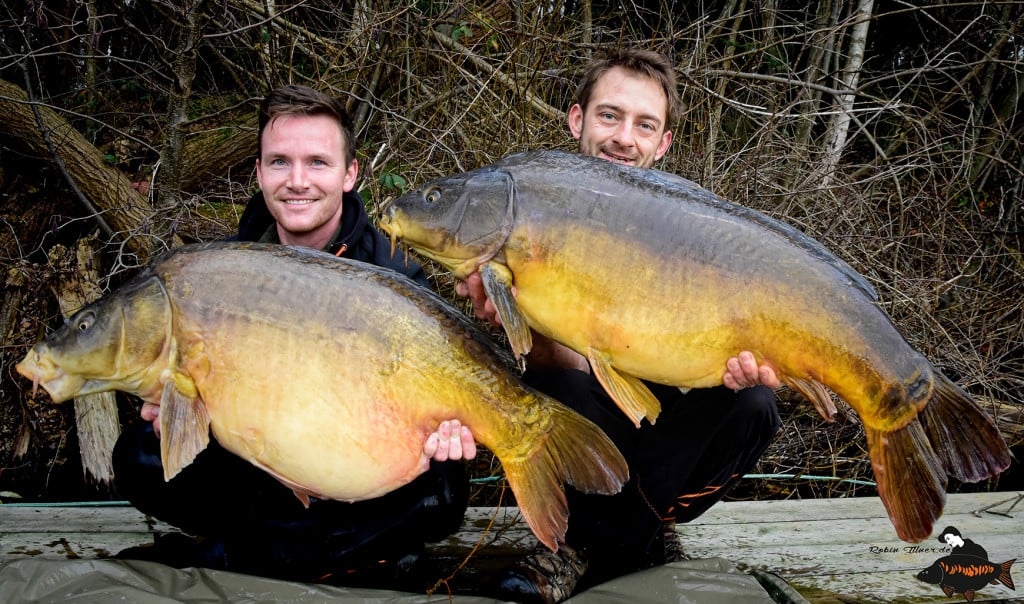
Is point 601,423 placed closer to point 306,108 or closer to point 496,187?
point 496,187

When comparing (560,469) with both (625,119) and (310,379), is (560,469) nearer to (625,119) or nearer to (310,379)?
(310,379)

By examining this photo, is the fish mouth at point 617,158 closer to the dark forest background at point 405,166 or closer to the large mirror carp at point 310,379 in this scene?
the large mirror carp at point 310,379

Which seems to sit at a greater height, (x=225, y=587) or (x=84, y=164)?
(x=84, y=164)

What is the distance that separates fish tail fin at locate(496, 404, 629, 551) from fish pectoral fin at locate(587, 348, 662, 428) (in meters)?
0.08

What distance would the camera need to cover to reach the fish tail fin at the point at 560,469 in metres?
1.52

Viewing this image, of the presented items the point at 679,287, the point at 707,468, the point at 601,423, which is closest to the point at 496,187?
the point at 679,287

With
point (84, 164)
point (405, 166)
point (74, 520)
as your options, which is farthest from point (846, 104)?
point (74, 520)

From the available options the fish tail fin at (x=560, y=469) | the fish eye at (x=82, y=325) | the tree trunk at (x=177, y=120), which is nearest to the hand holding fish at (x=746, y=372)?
the fish tail fin at (x=560, y=469)

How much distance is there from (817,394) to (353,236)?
1.30 metres

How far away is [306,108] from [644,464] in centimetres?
135

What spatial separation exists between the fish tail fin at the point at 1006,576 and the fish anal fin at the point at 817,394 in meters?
1.01

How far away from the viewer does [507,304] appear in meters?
1.53

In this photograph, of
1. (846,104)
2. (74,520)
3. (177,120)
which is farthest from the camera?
(846,104)

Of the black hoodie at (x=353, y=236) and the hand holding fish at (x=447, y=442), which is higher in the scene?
the black hoodie at (x=353, y=236)
